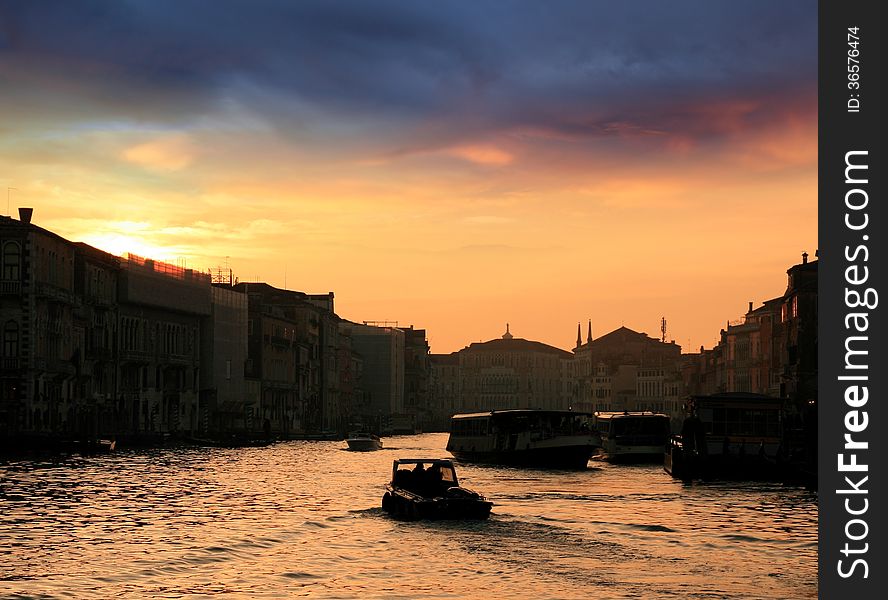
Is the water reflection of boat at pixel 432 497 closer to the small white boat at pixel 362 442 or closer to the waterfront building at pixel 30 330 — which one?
the waterfront building at pixel 30 330

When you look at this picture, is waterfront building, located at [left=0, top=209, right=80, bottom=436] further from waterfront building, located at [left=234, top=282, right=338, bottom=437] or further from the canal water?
waterfront building, located at [left=234, top=282, right=338, bottom=437]

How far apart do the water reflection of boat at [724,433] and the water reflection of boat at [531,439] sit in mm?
8328

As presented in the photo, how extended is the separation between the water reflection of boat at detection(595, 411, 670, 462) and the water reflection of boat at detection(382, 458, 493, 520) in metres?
43.0

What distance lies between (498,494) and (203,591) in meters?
25.5

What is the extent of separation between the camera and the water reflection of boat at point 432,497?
38.3 m

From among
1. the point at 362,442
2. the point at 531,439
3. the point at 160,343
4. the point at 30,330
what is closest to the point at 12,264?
the point at 30,330

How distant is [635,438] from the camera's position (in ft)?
285

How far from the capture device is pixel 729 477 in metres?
60.3

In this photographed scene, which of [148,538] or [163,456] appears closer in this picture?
[148,538]

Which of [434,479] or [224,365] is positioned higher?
[224,365]

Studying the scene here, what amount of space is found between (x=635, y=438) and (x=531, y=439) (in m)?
16.3

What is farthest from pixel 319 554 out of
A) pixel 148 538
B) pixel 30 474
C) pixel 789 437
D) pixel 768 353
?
pixel 768 353

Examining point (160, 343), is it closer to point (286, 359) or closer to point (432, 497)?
point (286, 359)
